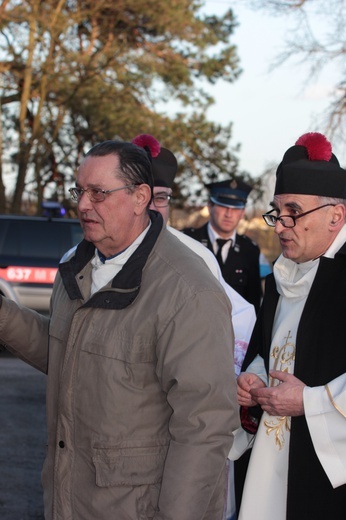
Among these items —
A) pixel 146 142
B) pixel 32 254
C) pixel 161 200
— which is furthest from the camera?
pixel 32 254

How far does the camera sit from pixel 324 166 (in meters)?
2.99

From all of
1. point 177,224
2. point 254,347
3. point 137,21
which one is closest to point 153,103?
point 137,21

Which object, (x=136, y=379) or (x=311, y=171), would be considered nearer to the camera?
(x=136, y=379)

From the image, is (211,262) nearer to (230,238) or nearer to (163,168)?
(163,168)

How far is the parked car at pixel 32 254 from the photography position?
449 inches

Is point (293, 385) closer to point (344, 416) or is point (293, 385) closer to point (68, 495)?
point (344, 416)

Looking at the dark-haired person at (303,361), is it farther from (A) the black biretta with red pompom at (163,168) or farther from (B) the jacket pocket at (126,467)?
(A) the black biretta with red pompom at (163,168)

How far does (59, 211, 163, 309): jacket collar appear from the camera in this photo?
249 cm

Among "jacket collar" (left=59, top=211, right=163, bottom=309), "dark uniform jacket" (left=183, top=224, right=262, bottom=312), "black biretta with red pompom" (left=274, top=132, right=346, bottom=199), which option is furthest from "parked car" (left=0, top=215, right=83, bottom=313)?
"jacket collar" (left=59, top=211, right=163, bottom=309)

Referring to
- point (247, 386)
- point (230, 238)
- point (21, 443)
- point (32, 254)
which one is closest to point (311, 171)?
point (247, 386)

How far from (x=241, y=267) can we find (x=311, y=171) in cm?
355

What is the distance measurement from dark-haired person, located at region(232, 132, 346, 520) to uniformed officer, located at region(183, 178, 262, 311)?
3217 mm

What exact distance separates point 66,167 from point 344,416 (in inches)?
849

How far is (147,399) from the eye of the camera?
246 cm
